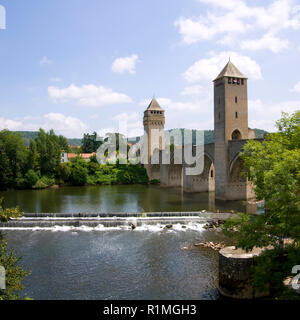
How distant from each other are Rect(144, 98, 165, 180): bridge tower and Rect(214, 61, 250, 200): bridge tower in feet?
73.4

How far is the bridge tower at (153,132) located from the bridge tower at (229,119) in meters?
22.4

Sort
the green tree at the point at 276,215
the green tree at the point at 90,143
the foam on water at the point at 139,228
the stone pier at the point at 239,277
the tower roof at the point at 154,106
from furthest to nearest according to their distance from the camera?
the green tree at the point at 90,143 < the tower roof at the point at 154,106 < the foam on water at the point at 139,228 < the stone pier at the point at 239,277 < the green tree at the point at 276,215

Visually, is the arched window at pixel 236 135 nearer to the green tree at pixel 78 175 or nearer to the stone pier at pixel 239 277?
the stone pier at pixel 239 277

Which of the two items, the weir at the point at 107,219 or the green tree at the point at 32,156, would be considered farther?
the green tree at the point at 32,156

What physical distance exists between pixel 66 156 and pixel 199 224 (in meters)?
54.4

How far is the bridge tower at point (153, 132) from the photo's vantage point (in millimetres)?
54125

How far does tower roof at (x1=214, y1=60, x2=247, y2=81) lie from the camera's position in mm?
31008

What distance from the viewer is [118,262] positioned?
15.5 m

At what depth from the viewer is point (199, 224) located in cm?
2255

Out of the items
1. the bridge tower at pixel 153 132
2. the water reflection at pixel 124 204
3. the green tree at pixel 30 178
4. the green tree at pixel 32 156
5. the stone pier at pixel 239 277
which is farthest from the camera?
the bridge tower at pixel 153 132

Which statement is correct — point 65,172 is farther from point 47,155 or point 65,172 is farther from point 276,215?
point 276,215

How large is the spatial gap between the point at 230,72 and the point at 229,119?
4539 mm

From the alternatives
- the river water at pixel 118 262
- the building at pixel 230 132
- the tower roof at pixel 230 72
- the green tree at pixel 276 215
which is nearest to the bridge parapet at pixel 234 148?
the building at pixel 230 132
